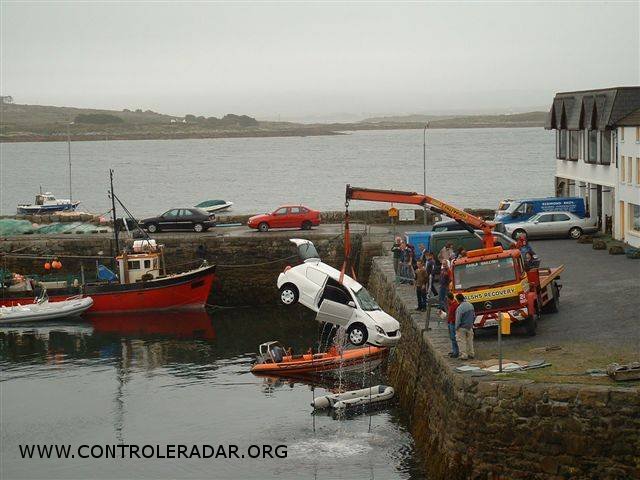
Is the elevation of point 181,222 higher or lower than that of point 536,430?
higher

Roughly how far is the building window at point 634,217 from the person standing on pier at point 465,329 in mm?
17986

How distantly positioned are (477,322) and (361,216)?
30.5 metres

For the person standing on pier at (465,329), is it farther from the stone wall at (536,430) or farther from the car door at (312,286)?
the car door at (312,286)

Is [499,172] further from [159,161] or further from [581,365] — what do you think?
[581,365]

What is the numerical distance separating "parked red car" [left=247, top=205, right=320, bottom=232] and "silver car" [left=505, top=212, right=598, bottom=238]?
33.1 feet

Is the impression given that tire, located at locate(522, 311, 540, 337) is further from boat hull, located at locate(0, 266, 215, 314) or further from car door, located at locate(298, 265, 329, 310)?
boat hull, located at locate(0, 266, 215, 314)

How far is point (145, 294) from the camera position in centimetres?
4372

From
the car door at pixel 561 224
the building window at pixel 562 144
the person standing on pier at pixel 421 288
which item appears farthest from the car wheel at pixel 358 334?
the building window at pixel 562 144

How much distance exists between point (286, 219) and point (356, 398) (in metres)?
22.2

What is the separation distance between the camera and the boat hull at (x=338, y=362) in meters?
30.5

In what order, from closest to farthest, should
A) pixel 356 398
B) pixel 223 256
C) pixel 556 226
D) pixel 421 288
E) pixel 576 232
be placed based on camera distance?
pixel 356 398, pixel 421 288, pixel 576 232, pixel 556 226, pixel 223 256

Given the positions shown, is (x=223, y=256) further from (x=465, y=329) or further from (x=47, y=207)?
(x=47, y=207)

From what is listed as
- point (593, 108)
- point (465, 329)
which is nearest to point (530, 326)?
point (465, 329)

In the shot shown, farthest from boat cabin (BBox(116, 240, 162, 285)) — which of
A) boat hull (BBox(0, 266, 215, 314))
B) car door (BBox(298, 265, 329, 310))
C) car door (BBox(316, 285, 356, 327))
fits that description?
car door (BBox(316, 285, 356, 327))
